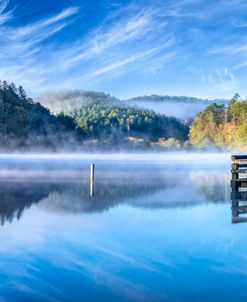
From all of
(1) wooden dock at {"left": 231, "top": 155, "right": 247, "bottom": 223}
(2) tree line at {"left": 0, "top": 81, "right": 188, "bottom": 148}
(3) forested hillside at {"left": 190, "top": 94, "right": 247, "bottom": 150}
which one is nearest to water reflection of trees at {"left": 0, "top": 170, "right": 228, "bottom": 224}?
(1) wooden dock at {"left": 231, "top": 155, "right": 247, "bottom": 223}

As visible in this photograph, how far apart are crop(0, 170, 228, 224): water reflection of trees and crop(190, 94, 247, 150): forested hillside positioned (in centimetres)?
10416

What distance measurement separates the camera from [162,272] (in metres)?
9.46

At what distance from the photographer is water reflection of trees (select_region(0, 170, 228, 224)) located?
1953 centimetres

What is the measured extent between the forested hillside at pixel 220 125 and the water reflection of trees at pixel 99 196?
10416cm

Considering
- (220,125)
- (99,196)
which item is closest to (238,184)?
(99,196)

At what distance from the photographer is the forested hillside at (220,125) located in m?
138

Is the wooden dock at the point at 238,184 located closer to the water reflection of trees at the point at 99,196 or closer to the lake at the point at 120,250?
the lake at the point at 120,250

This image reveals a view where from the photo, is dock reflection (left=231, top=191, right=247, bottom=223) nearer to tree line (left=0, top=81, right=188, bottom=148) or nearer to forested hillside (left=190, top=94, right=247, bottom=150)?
tree line (left=0, top=81, right=188, bottom=148)

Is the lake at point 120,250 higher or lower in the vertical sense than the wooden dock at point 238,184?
lower

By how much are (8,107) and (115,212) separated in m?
97.7

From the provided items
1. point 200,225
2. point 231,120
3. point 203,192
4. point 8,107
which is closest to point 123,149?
point 231,120

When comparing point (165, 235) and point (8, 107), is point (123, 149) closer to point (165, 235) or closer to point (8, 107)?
point (8, 107)

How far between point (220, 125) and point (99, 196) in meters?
131

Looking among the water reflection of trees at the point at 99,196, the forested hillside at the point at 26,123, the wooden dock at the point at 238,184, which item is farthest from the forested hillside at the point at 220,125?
the wooden dock at the point at 238,184
